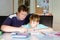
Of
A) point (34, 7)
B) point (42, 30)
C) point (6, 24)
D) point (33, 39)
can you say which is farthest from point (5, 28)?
point (34, 7)

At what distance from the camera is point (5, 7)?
5246mm

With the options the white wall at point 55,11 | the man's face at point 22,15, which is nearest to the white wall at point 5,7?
the white wall at point 55,11

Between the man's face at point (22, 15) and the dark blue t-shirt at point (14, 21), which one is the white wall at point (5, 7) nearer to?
the dark blue t-shirt at point (14, 21)

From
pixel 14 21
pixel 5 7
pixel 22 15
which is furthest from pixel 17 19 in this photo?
pixel 5 7

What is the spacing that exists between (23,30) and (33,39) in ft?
1.72

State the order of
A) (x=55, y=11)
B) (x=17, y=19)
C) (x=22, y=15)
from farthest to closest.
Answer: (x=55, y=11) < (x=17, y=19) < (x=22, y=15)

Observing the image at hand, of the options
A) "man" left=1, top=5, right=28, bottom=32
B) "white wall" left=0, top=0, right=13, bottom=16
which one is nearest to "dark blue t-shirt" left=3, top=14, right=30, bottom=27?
"man" left=1, top=5, right=28, bottom=32

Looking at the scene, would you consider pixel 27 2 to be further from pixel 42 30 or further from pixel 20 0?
pixel 42 30

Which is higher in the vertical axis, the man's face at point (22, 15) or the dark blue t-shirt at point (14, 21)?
the man's face at point (22, 15)

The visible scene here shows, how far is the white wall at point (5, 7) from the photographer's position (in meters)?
5.20

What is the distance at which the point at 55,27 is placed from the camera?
526 centimetres

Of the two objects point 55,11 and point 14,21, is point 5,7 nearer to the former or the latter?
point 55,11

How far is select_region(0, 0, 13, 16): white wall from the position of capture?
520 centimetres

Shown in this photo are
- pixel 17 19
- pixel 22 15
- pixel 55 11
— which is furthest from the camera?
pixel 55 11
